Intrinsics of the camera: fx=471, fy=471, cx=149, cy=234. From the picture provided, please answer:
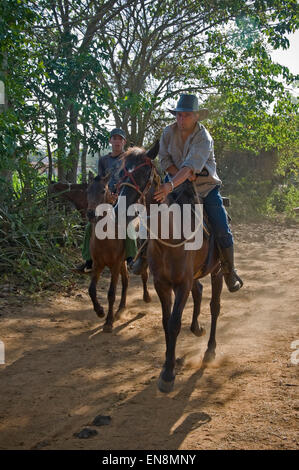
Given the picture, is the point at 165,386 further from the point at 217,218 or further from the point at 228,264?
the point at 217,218

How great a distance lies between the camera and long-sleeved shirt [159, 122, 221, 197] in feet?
14.7

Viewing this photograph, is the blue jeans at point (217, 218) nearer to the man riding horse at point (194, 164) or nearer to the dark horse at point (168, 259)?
the man riding horse at point (194, 164)

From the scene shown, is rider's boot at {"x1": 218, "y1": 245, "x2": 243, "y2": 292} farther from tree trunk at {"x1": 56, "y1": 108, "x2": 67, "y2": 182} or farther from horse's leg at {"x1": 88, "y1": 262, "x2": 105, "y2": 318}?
tree trunk at {"x1": 56, "y1": 108, "x2": 67, "y2": 182}

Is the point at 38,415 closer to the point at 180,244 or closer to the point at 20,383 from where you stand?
the point at 20,383

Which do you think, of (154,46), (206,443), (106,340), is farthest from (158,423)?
(154,46)

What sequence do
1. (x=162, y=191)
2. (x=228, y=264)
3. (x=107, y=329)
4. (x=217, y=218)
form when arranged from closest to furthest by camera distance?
(x=162, y=191) → (x=217, y=218) → (x=228, y=264) → (x=107, y=329)

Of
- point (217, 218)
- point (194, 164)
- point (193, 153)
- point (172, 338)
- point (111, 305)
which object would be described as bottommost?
point (111, 305)

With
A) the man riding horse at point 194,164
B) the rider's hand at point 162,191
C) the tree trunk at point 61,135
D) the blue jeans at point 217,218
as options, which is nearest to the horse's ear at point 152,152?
the man riding horse at point 194,164

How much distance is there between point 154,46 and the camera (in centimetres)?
1314

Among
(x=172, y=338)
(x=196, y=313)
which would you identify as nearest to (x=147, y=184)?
(x=172, y=338)

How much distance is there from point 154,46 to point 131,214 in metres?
10.5

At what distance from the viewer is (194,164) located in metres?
4.44

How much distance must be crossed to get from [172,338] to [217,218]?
1465mm

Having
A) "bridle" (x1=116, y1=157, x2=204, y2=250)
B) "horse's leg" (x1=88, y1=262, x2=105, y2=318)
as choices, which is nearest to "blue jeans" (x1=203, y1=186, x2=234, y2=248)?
"bridle" (x1=116, y1=157, x2=204, y2=250)
